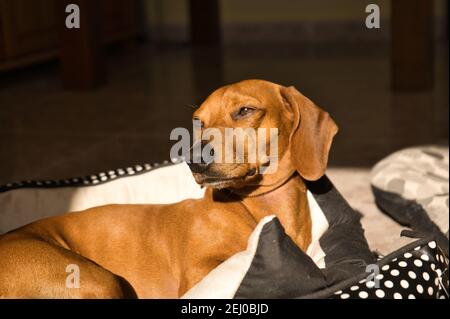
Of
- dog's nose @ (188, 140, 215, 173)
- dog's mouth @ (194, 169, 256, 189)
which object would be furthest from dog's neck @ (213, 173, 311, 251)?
dog's nose @ (188, 140, 215, 173)

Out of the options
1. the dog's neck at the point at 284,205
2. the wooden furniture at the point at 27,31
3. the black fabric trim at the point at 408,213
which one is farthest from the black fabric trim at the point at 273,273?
the wooden furniture at the point at 27,31

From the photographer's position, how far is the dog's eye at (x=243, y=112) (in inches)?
85.5

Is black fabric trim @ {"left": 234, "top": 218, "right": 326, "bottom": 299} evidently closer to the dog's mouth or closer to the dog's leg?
the dog's mouth

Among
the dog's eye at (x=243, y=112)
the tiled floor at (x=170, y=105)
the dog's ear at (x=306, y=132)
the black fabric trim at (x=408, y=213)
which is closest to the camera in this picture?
the dog's eye at (x=243, y=112)

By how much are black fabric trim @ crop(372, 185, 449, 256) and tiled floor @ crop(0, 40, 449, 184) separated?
2.17 feet

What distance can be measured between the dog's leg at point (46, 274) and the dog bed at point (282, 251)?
0.77ft

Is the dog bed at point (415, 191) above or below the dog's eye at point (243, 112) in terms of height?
below

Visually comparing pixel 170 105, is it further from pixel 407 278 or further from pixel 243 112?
pixel 407 278

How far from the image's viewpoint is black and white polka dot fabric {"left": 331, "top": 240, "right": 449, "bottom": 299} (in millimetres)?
2037

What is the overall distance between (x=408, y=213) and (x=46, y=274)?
5.15 ft

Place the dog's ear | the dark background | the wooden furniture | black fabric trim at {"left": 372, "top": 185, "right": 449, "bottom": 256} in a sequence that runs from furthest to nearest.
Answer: the wooden furniture, the dark background, black fabric trim at {"left": 372, "top": 185, "right": 449, "bottom": 256}, the dog's ear

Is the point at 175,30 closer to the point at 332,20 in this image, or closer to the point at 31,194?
the point at 332,20

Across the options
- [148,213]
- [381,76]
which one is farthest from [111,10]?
[148,213]

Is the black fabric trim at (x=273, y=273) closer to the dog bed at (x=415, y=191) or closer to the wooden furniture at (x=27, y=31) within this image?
the dog bed at (x=415, y=191)
